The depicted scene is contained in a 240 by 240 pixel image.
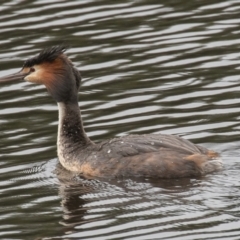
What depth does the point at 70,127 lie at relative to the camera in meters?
13.9

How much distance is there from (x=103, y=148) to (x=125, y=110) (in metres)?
1.98

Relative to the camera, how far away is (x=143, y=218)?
36.8 feet

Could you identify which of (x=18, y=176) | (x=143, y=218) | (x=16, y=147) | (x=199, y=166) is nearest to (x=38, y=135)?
(x=16, y=147)

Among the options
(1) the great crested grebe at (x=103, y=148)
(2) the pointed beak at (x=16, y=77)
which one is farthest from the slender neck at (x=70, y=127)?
(2) the pointed beak at (x=16, y=77)

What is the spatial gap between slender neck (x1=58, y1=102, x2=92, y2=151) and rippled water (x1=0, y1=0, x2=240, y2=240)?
1.06 ft

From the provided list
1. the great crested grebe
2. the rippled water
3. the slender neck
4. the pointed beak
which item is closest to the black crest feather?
the great crested grebe

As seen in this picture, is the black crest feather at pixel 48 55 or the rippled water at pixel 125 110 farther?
the black crest feather at pixel 48 55

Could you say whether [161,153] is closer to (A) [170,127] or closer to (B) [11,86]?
(A) [170,127]

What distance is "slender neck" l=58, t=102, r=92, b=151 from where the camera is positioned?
45.1ft

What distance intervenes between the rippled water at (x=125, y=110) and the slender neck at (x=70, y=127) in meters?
0.32

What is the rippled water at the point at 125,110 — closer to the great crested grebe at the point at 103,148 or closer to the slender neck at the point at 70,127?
the great crested grebe at the point at 103,148

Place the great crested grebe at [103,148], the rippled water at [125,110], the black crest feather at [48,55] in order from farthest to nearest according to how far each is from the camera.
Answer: the black crest feather at [48,55], the great crested grebe at [103,148], the rippled water at [125,110]

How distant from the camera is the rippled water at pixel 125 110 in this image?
11273mm

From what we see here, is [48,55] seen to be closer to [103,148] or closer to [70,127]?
[70,127]
